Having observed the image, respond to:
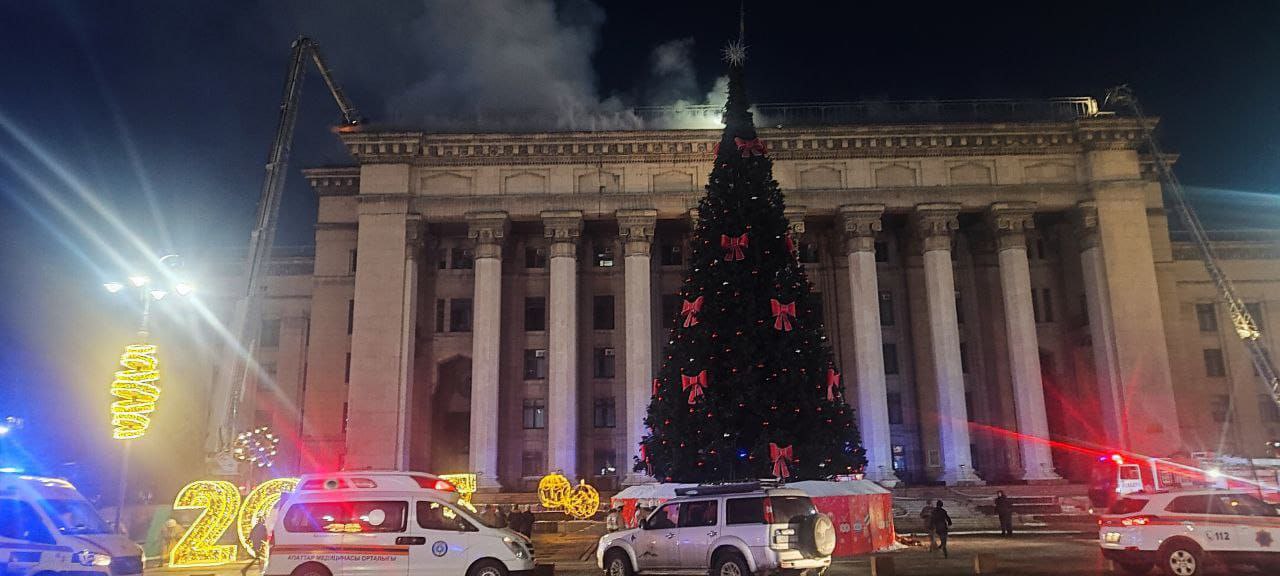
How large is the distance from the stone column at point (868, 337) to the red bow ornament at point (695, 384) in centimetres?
1930

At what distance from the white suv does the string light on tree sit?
23747 mm

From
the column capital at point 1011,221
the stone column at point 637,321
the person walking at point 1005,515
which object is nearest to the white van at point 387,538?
the person walking at point 1005,515

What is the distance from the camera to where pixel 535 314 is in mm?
44562

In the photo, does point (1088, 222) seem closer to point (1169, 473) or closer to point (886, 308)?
point (886, 308)

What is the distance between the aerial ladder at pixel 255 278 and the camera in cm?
4304

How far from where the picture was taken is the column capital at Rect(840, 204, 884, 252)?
4097 centimetres

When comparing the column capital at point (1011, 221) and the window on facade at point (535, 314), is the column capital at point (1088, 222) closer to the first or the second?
the column capital at point (1011, 221)

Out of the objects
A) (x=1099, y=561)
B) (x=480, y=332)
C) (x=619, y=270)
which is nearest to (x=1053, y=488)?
(x=1099, y=561)

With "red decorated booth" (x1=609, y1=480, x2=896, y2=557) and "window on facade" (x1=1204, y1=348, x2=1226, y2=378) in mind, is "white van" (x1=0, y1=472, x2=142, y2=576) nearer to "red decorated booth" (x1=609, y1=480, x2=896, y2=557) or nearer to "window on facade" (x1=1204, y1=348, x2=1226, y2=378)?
"red decorated booth" (x1=609, y1=480, x2=896, y2=557)

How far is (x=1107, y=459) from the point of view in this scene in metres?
37.8

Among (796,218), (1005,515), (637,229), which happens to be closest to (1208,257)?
(796,218)

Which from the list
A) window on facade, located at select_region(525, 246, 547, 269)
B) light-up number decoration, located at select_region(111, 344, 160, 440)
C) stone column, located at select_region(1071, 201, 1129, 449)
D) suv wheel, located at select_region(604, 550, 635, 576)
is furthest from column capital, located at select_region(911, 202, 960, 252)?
light-up number decoration, located at select_region(111, 344, 160, 440)

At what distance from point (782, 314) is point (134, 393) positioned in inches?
634

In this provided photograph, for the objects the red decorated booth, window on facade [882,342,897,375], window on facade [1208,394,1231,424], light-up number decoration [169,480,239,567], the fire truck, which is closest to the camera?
the red decorated booth
